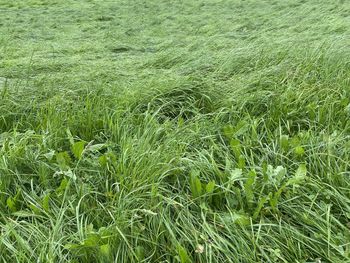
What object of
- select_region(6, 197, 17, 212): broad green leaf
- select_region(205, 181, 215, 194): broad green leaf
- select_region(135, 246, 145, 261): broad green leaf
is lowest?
select_region(135, 246, 145, 261): broad green leaf

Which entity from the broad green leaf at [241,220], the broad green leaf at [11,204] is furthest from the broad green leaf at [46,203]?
the broad green leaf at [241,220]

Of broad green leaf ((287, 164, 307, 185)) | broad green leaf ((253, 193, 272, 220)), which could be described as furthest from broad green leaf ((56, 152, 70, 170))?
broad green leaf ((287, 164, 307, 185))

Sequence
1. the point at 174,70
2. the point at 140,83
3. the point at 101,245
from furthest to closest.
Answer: the point at 174,70, the point at 140,83, the point at 101,245

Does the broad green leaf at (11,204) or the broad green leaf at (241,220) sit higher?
the broad green leaf at (241,220)

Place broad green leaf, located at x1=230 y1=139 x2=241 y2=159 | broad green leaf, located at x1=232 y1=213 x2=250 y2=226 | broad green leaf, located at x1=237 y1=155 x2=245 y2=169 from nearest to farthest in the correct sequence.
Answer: broad green leaf, located at x1=232 y1=213 x2=250 y2=226 < broad green leaf, located at x1=237 y1=155 x2=245 y2=169 < broad green leaf, located at x1=230 y1=139 x2=241 y2=159

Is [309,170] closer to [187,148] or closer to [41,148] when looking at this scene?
[187,148]

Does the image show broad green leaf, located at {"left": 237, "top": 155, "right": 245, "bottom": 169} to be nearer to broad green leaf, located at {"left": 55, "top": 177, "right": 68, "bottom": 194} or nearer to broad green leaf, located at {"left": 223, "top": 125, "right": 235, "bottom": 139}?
broad green leaf, located at {"left": 223, "top": 125, "right": 235, "bottom": 139}

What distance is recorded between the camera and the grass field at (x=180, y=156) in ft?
4.60

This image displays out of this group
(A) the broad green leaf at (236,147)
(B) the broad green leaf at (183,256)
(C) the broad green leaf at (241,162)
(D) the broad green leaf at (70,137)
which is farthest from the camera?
(D) the broad green leaf at (70,137)

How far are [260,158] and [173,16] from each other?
13.4 ft

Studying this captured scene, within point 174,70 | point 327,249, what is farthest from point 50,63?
point 327,249

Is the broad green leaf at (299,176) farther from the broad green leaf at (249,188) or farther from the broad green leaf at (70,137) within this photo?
the broad green leaf at (70,137)

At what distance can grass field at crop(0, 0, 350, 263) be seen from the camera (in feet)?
4.60

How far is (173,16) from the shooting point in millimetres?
5602
